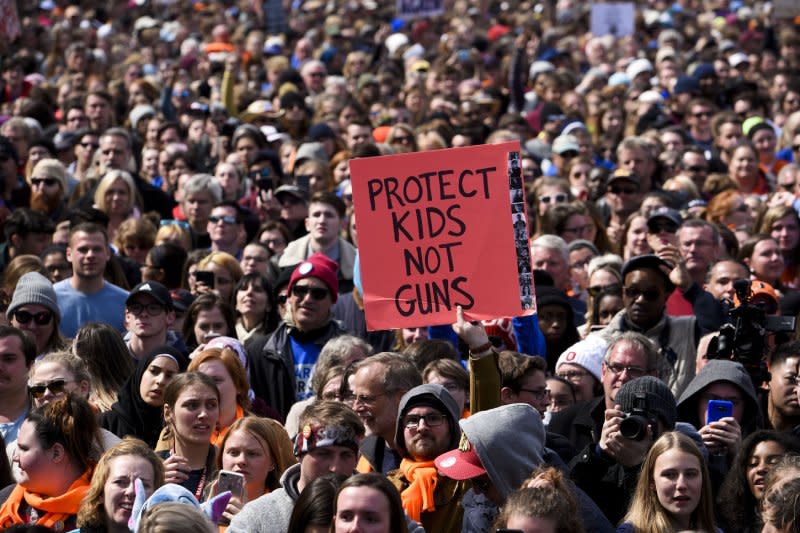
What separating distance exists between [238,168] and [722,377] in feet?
24.7

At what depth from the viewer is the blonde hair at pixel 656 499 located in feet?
22.7

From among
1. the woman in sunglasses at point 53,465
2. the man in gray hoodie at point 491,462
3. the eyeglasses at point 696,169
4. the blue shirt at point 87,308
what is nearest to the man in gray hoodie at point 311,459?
the man in gray hoodie at point 491,462

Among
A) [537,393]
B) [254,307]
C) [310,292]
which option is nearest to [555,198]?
[254,307]

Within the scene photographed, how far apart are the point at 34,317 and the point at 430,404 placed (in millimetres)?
3436

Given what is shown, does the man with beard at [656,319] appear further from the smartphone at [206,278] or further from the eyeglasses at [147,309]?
the smartphone at [206,278]

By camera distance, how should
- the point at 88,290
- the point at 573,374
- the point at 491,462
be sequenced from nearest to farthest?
1. the point at 491,462
2. the point at 573,374
3. the point at 88,290

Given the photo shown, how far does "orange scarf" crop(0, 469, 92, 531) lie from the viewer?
7398mm

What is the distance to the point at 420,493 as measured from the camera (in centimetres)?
719

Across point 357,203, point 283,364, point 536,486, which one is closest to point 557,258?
point 283,364

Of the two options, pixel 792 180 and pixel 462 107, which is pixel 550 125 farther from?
pixel 792 180

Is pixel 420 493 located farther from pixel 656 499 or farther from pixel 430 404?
pixel 656 499

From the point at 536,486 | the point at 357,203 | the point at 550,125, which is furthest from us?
the point at 550,125

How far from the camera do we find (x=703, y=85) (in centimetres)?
1914

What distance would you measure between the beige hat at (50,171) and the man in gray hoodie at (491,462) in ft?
24.6
